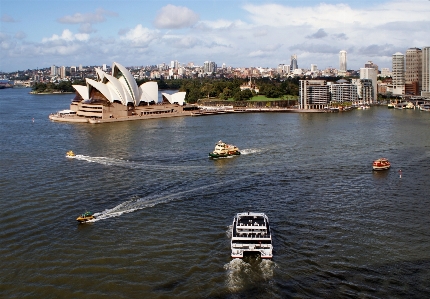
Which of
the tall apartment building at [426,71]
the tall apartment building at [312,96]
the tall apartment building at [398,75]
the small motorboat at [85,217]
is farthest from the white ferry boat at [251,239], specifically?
the tall apartment building at [398,75]

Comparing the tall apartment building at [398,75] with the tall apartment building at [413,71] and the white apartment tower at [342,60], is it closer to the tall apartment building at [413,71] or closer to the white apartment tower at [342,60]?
the tall apartment building at [413,71]

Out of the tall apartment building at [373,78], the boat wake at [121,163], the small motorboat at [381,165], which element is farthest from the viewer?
the tall apartment building at [373,78]

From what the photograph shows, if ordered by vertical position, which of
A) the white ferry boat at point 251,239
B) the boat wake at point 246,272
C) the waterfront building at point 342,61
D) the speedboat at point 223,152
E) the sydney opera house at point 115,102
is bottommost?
the boat wake at point 246,272

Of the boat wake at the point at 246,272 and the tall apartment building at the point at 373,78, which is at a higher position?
the tall apartment building at the point at 373,78

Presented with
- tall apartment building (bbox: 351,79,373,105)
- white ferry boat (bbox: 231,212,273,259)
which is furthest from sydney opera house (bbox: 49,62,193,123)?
white ferry boat (bbox: 231,212,273,259)

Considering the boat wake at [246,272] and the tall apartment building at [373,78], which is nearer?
the boat wake at [246,272]

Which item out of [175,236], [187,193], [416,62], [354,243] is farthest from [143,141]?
[416,62]

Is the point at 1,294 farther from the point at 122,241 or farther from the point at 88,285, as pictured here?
the point at 122,241
